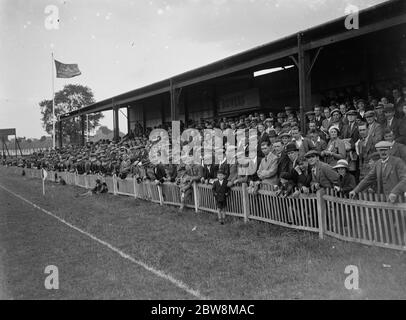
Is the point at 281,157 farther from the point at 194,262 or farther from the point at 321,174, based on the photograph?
the point at 194,262

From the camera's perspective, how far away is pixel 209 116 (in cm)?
2564

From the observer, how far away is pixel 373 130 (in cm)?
821

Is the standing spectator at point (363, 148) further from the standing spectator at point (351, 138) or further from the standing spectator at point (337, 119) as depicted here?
the standing spectator at point (337, 119)

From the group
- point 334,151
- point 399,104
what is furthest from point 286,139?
point 399,104

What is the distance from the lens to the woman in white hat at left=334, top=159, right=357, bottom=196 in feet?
23.6

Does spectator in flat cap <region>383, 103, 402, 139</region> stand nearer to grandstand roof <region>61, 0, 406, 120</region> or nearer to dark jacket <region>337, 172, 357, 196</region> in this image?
dark jacket <region>337, 172, 357, 196</region>

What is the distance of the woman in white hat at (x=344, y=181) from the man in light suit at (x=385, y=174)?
1.25 feet

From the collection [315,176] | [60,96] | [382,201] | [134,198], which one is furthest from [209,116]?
[60,96]

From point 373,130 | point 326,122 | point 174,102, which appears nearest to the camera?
point 373,130

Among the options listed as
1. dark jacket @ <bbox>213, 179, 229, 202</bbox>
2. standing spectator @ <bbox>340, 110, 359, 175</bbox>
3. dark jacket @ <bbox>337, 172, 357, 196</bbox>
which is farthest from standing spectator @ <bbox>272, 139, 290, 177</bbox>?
dark jacket @ <bbox>213, 179, 229, 202</bbox>

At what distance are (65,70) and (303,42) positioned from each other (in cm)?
2502

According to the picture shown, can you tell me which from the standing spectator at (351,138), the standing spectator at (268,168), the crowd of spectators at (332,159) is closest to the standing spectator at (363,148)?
the crowd of spectators at (332,159)

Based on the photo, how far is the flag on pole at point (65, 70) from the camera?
32.4 m

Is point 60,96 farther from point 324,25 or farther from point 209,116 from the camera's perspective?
point 324,25
